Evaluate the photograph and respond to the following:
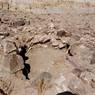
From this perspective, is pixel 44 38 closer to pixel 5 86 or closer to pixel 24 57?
pixel 24 57

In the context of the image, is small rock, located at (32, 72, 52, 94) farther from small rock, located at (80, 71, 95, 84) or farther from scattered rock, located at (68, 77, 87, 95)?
small rock, located at (80, 71, 95, 84)

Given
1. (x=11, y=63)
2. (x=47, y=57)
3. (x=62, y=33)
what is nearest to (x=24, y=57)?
(x=47, y=57)

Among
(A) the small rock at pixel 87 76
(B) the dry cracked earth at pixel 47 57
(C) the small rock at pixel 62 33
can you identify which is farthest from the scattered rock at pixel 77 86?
(C) the small rock at pixel 62 33

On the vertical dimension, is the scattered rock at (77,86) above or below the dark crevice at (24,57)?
above

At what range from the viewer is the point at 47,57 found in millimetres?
8797

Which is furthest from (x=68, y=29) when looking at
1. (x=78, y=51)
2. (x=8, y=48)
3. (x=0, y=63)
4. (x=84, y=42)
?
(x=0, y=63)

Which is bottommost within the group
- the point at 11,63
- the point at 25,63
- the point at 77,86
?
the point at 25,63

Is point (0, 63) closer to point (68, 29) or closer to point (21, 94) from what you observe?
point (21, 94)

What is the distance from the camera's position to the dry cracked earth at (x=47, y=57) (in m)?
6.00

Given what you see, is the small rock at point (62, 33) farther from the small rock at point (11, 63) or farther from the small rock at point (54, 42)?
the small rock at point (11, 63)

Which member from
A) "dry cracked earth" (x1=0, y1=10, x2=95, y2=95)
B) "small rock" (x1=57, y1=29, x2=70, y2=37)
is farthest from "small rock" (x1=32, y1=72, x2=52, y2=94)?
"small rock" (x1=57, y1=29, x2=70, y2=37)

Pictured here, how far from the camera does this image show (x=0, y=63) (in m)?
6.74

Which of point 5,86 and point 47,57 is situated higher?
point 5,86

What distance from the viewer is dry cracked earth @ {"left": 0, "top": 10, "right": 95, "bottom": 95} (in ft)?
19.7
